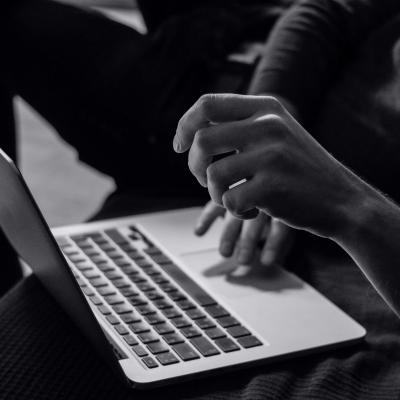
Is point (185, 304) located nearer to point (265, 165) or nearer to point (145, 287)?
point (145, 287)

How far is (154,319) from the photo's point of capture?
0.70m

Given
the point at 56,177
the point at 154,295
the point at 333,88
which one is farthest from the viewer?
the point at 56,177

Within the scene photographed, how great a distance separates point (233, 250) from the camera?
0.87 metres

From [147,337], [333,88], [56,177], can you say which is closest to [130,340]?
[147,337]

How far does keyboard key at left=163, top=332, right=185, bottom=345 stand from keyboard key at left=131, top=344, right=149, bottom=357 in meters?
0.03

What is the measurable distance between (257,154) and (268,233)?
1.21ft

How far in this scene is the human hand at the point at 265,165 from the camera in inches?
21.7

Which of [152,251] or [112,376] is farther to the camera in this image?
[152,251]

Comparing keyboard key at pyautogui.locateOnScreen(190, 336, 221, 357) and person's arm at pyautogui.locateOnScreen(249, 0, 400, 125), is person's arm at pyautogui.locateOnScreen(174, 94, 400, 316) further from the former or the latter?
person's arm at pyautogui.locateOnScreen(249, 0, 400, 125)

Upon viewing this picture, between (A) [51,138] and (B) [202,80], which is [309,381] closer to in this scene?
(B) [202,80]

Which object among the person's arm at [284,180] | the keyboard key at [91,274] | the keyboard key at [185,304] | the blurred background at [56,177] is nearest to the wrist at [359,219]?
the person's arm at [284,180]

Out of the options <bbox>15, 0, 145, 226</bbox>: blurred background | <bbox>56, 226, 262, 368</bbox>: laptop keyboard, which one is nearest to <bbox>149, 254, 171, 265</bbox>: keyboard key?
<bbox>56, 226, 262, 368</bbox>: laptop keyboard

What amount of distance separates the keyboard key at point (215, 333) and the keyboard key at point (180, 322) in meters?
0.02

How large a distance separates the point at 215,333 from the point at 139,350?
0.25 feet
